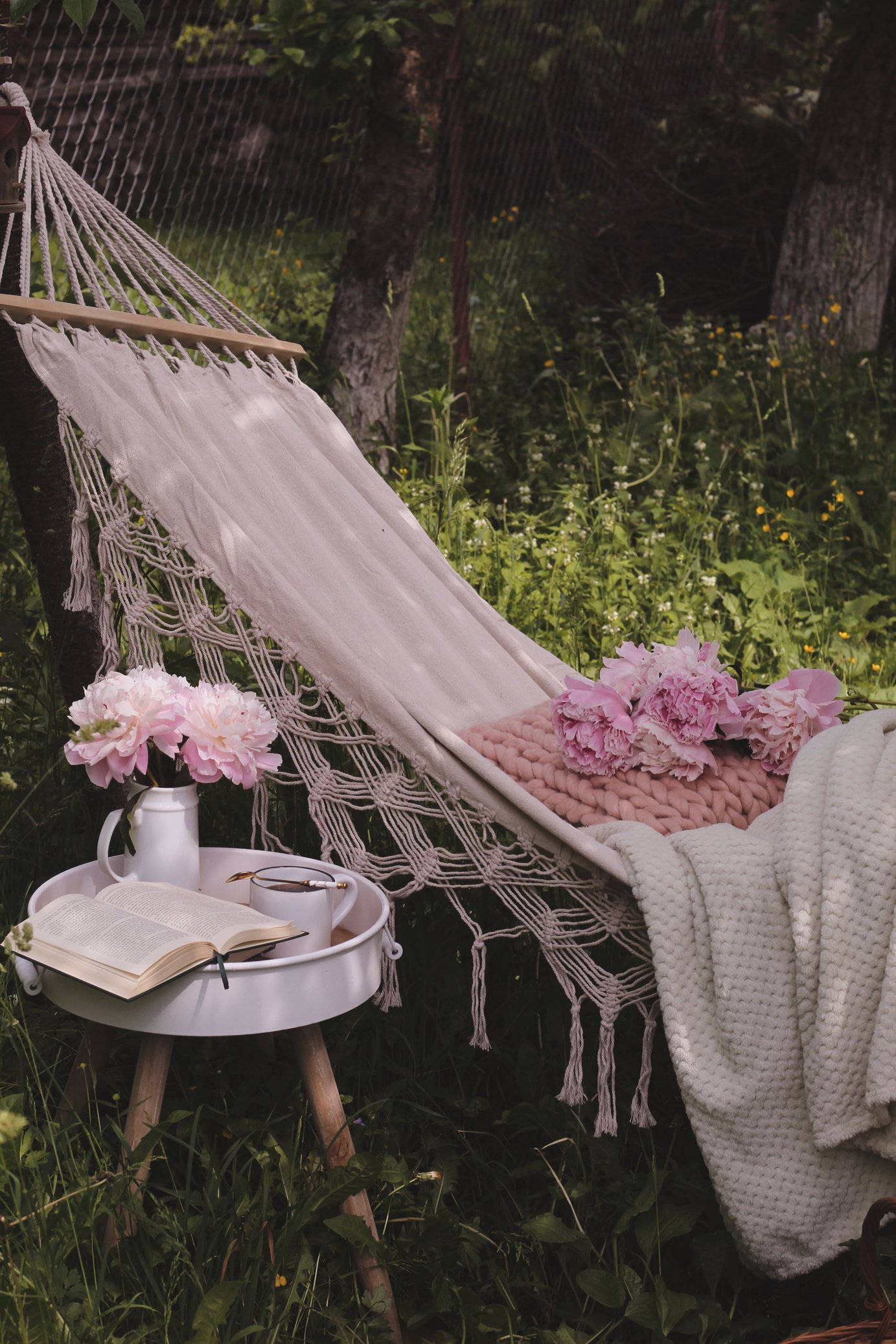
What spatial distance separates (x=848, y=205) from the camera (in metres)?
4.95

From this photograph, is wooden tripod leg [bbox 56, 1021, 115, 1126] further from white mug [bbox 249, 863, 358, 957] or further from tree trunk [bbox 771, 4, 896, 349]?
tree trunk [bbox 771, 4, 896, 349]

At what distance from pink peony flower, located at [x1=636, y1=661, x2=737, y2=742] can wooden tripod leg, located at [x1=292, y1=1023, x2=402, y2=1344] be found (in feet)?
2.22

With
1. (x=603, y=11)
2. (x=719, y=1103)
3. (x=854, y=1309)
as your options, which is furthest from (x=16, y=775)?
(x=603, y=11)

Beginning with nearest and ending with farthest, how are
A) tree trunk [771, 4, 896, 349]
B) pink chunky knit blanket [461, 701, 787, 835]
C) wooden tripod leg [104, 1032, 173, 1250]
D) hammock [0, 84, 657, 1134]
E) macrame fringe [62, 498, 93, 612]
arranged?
1. wooden tripod leg [104, 1032, 173, 1250]
2. hammock [0, 84, 657, 1134]
3. pink chunky knit blanket [461, 701, 787, 835]
4. macrame fringe [62, 498, 93, 612]
5. tree trunk [771, 4, 896, 349]

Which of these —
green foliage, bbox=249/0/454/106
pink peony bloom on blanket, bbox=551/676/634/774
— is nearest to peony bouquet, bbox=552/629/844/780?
pink peony bloom on blanket, bbox=551/676/634/774

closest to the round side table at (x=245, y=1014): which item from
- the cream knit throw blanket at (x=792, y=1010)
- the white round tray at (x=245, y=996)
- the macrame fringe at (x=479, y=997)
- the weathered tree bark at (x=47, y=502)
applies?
the white round tray at (x=245, y=996)

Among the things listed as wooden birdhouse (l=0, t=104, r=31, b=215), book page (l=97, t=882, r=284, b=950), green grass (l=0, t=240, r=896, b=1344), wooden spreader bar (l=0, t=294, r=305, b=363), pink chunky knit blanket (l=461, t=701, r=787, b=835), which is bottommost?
green grass (l=0, t=240, r=896, b=1344)

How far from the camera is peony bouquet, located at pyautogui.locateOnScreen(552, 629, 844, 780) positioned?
70.6 inches

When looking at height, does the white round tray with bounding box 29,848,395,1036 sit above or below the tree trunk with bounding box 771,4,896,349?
below

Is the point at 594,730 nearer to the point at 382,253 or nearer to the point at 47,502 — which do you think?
the point at 47,502

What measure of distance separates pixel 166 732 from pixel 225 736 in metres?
0.07

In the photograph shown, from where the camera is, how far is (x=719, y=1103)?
1419 mm

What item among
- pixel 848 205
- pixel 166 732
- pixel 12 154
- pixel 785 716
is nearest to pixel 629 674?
pixel 785 716

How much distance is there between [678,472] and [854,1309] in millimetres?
2715
